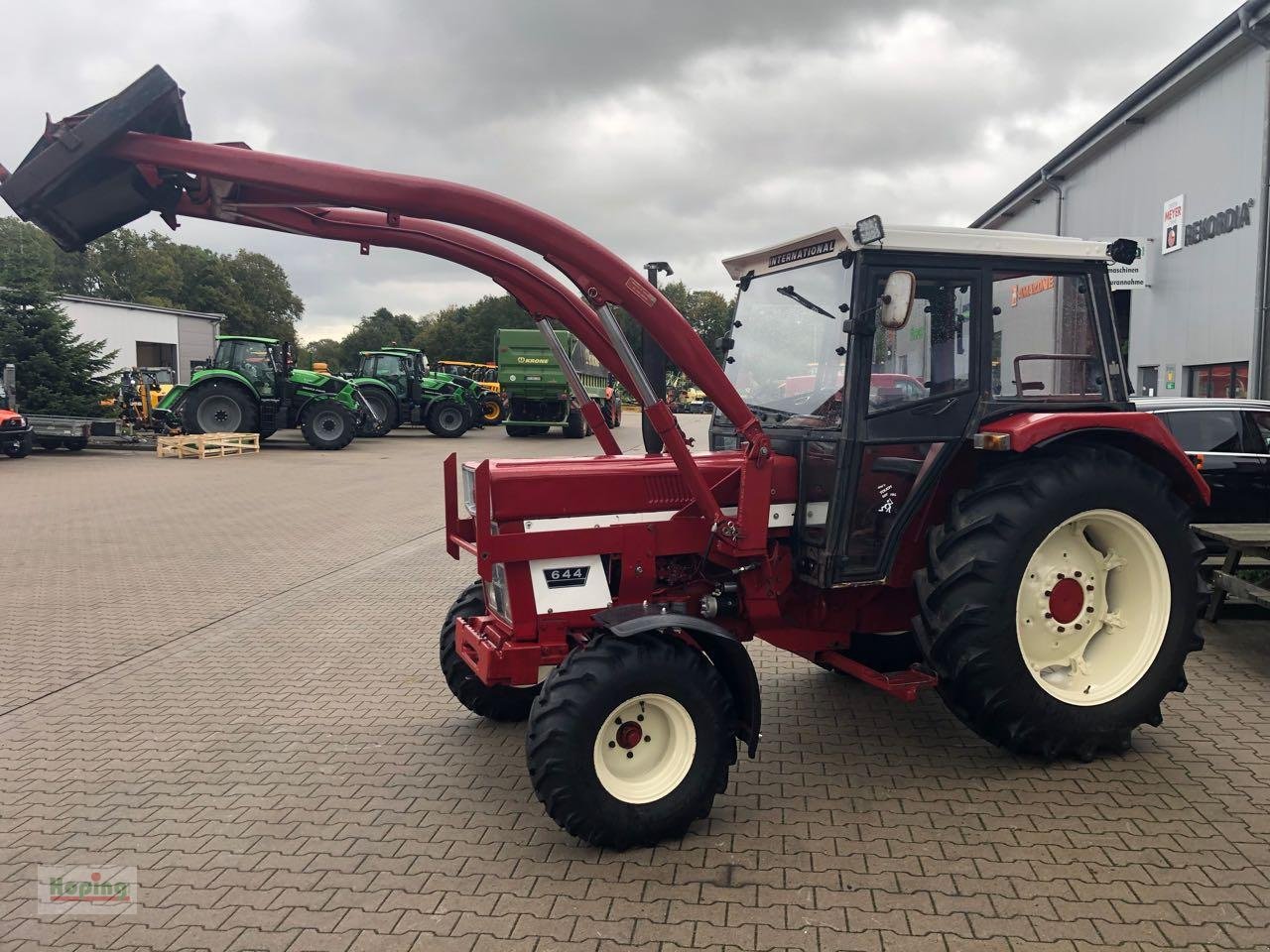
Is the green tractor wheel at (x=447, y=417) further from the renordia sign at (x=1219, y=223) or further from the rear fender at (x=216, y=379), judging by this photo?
the renordia sign at (x=1219, y=223)

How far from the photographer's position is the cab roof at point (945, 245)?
12.6 feet

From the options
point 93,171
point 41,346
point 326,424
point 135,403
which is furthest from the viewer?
point 135,403

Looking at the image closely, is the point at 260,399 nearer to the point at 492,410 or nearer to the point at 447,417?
the point at 447,417

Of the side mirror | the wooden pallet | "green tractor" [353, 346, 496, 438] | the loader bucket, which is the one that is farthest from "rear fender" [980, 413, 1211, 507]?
"green tractor" [353, 346, 496, 438]

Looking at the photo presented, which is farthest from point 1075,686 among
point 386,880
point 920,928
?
point 386,880

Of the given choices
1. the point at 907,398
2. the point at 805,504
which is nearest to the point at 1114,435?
the point at 907,398

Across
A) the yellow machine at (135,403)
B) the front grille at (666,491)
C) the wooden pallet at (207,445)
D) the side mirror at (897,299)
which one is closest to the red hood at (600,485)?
the front grille at (666,491)

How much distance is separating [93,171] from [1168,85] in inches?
638

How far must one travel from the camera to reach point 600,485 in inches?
153

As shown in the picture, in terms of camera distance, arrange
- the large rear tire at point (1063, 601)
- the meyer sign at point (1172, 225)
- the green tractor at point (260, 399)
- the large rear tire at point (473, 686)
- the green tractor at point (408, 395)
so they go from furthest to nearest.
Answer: the green tractor at point (408, 395) < the green tractor at point (260, 399) < the meyer sign at point (1172, 225) < the large rear tire at point (473, 686) < the large rear tire at point (1063, 601)

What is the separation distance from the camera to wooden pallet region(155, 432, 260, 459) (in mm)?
19812

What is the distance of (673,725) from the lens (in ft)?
11.4

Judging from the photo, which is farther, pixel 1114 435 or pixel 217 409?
pixel 217 409

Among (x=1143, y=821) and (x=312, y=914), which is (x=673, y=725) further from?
(x=1143, y=821)
